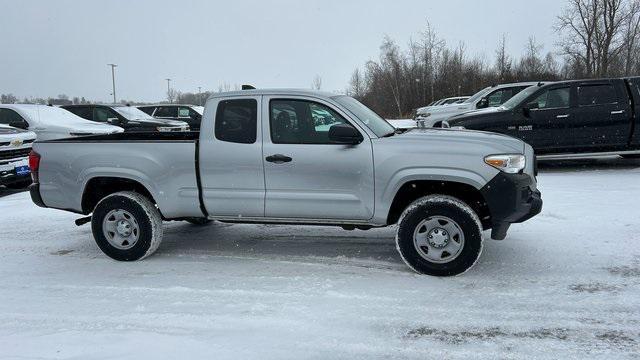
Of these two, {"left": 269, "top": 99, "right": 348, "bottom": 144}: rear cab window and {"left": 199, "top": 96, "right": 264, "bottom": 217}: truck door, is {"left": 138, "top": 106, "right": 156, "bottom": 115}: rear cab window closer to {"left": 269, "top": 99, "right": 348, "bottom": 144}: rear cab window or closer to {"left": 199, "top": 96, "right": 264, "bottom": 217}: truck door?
{"left": 199, "top": 96, "right": 264, "bottom": 217}: truck door

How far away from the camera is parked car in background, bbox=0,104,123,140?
1200cm

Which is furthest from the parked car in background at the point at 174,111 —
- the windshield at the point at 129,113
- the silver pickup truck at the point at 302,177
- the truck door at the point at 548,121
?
the silver pickup truck at the point at 302,177

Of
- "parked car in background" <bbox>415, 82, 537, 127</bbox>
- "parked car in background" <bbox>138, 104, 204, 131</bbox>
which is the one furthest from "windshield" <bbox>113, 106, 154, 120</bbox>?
"parked car in background" <bbox>415, 82, 537, 127</bbox>

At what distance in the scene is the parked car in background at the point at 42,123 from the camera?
12.0m

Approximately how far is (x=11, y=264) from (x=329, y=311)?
3.69 m

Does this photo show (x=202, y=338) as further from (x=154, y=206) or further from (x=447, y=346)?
(x=154, y=206)

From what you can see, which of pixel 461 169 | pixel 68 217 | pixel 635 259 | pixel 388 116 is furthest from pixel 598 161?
pixel 388 116

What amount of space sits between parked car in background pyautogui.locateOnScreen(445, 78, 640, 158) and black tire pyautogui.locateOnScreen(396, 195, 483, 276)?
6186mm

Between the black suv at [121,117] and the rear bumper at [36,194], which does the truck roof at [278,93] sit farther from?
the black suv at [121,117]

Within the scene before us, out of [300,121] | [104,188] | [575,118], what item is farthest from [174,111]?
[300,121]

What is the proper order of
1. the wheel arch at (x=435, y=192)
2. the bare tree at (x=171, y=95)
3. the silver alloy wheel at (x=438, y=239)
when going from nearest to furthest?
the silver alloy wheel at (x=438, y=239)
the wheel arch at (x=435, y=192)
the bare tree at (x=171, y=95)

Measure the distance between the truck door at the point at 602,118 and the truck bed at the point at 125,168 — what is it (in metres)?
7.85

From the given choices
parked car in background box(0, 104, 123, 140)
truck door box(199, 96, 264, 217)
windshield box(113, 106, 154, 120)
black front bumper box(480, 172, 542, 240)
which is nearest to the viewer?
black front bumper box(480, 172, 542, 240)

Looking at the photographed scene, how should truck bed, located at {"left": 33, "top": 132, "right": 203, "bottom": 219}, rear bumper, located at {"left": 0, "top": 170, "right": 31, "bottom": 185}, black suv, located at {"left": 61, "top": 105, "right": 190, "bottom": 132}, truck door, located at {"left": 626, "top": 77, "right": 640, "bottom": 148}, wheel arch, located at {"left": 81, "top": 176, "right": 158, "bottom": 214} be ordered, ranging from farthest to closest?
1. black suv, located at {"left": 61, "top": 105, "right": 190, "bottom": 132}
2. truck door, located at {"left": 626, "top": 77, "right": 640, "bottom": 148}
3. rear bumper, located at {"left": 0, "top": 170, "right": 31, "bottom": 185}
4. wheel arch, located at {"left": 81, "top": 176, "right": 158, "bottom": 214}
5. truck bed, located at {"left": 33, "top": 132, "right": 203, "bottom": 219}
